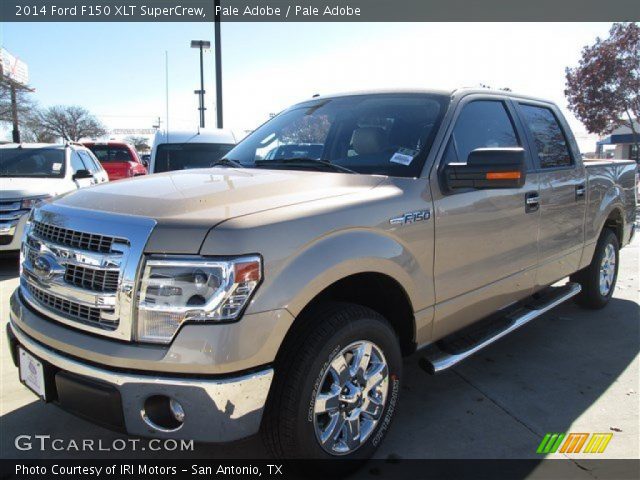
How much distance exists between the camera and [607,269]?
5297 millimetres

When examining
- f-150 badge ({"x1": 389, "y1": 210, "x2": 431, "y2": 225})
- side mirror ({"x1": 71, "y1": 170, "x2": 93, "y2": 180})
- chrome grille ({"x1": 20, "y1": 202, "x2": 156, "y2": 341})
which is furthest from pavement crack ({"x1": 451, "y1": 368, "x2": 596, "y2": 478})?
side mirror ({"x1": 71, "y1": 170, "x2": 93, "y2": 180})

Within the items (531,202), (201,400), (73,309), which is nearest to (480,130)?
(531,202)

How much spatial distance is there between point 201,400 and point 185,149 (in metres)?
7.46

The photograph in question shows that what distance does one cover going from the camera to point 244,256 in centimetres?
199

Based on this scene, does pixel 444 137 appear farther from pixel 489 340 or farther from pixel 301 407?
pixel 301 407

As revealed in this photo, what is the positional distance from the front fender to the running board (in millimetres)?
451

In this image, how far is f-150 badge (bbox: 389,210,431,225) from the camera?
258cm

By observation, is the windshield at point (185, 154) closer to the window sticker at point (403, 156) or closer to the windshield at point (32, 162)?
the windshield at point (32, 162)

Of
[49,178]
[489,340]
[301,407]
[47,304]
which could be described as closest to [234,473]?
[301,407]

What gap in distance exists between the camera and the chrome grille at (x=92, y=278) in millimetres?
2053

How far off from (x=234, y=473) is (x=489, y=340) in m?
1.74

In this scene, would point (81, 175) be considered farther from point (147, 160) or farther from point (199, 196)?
point (199, 196)

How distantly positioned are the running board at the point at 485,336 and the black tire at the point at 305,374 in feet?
2.42

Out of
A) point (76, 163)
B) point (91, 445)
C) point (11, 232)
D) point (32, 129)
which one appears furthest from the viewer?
point (32, 129)
